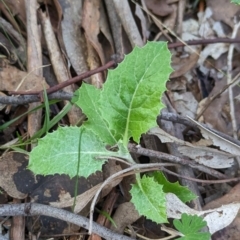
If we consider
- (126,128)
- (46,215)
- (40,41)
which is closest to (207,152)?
(126,128)

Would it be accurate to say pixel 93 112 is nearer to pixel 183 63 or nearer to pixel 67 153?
pixel 67 153

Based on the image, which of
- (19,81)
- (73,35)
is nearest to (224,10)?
(73,35)

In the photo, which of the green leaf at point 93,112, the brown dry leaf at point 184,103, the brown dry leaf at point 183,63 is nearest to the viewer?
the green leaf at point 93,112

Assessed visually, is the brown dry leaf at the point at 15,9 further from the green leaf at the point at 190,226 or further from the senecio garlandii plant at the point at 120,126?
the green leaf at the point at 190,226

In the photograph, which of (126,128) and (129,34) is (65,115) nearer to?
(126,128)

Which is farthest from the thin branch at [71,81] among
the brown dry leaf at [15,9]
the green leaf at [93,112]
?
the brown dry leaf at [15,9]

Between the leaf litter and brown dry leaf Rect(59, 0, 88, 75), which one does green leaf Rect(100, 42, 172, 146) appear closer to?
the leaf litter

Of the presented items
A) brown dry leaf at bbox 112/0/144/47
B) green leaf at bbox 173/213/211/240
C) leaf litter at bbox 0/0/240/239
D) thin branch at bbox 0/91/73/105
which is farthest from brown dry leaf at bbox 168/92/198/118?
green leaf at bbox 173/213/211/240
